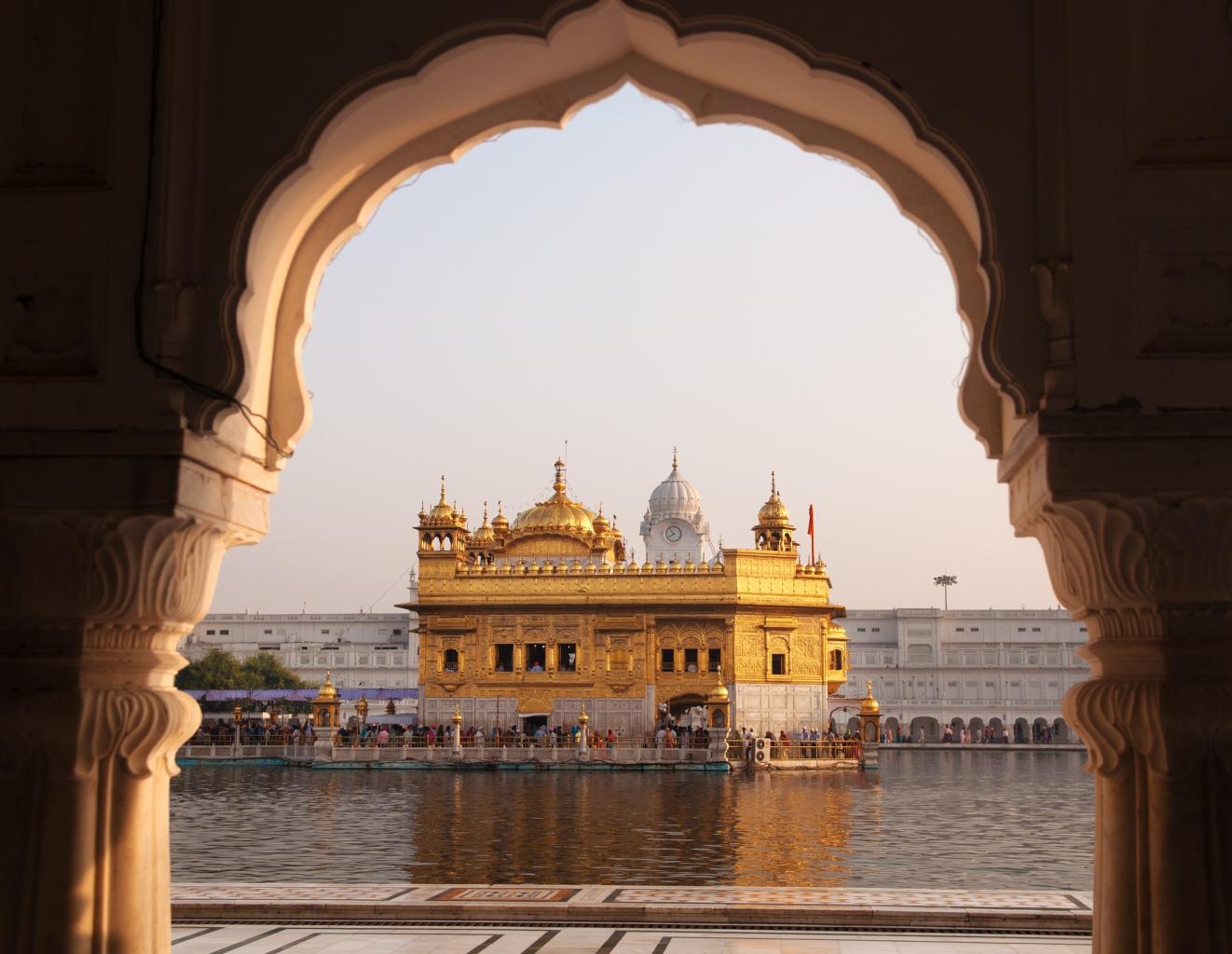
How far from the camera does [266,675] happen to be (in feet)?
196

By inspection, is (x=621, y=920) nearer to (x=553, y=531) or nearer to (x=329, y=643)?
(x=553, y=531)

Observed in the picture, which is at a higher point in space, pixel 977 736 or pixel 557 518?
pixel 557 518

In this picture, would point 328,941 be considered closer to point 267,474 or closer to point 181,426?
point 267,474

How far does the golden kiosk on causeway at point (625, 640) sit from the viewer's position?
3575 centimetres

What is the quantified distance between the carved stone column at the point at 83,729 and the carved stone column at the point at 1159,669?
2390mm

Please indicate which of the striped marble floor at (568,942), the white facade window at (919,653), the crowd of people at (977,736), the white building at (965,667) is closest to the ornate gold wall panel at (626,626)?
the crowd of people at (977,736)

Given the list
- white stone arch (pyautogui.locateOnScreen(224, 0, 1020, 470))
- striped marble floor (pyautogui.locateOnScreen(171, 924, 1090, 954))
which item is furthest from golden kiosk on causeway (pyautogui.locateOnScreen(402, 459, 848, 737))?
white stone arch (pyautogui.locateOnScreen(224, 0, 1020, 470))

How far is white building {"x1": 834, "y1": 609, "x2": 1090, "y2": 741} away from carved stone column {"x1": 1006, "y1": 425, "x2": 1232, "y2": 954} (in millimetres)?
61514

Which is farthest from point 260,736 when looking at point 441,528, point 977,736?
point 977,736

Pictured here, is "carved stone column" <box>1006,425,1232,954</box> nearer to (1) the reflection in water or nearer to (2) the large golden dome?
(1) the reflection in water

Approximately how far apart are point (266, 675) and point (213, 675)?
3096 mm

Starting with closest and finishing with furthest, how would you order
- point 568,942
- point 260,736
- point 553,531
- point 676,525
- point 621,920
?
1. point 568,942
2. point 621,920
3. point 260,736
4. point 553,531
5. point 676,525

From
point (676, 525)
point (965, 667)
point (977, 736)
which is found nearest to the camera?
point (676, 525)

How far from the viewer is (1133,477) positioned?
3486mm
